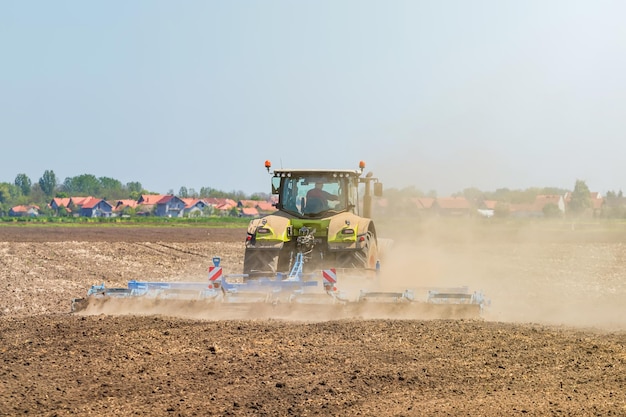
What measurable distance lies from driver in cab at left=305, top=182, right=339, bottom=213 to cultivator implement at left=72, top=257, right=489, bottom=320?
1718 millimetres

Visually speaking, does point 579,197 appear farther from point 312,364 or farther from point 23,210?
point 23,210

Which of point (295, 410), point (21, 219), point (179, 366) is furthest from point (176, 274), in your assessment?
point (21, 219)

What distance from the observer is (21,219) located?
82812mm

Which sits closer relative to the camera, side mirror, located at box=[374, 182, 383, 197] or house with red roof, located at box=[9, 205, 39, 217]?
side mirror, located at box=[374, 182, 383, 197]

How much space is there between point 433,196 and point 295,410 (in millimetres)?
21849

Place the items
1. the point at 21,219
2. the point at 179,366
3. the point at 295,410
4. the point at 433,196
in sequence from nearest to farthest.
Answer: the point at 295,410
the point at 179,366
the point at 433,196
the point at 21,219

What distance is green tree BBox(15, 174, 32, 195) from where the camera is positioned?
618 feet

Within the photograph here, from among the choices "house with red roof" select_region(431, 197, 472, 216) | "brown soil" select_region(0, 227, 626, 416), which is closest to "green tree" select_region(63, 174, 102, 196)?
"house with red roof" select_region(431, 197, 472, 216)

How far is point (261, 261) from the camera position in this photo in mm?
13773

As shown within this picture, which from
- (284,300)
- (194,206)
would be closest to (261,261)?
(284,300)

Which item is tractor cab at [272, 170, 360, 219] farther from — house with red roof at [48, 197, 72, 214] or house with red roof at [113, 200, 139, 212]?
house with red roof at [48, 197, 72, 214]

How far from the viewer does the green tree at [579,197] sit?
178 ft

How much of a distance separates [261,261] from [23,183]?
18973cm

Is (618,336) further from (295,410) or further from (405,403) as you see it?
(295,410)
